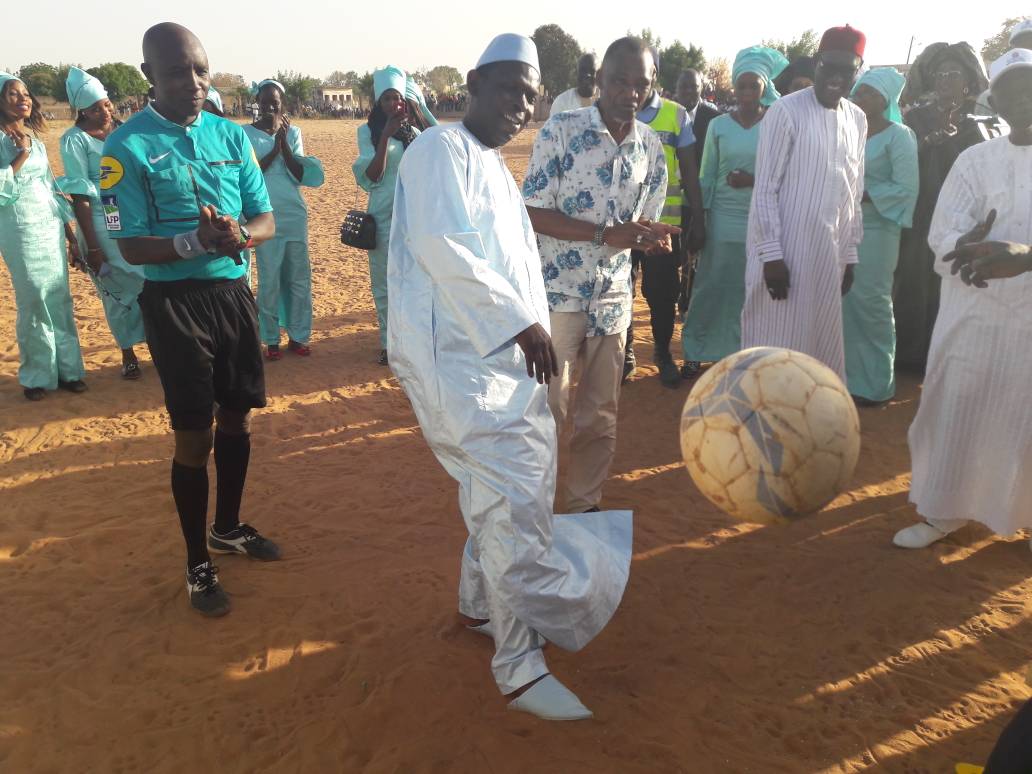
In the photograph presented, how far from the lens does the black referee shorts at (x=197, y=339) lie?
3193 millimetres

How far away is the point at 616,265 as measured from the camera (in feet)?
12.3

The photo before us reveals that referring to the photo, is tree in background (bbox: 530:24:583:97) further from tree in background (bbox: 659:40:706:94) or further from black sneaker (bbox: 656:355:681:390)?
black sneaker (bbox: 656:355:681:390)

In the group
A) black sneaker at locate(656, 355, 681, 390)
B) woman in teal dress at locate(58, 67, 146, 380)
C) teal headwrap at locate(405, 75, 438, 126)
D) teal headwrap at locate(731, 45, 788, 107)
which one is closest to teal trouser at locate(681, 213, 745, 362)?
black sneaker at locate(656, 355, 681, 390)

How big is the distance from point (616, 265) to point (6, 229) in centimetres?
504

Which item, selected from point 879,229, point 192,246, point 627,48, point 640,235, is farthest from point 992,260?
point 192,246

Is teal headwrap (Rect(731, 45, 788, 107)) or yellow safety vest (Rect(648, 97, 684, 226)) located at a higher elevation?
teal headwrap (Rect(731, 45, 788, 107))

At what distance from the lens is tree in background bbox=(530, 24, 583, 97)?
1534 inches

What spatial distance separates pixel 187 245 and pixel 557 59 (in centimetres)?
4005

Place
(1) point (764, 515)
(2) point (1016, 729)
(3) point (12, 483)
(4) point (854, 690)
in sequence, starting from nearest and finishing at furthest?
(2) point (1016, 729), (1) point (764, 515), (4) point (854, 690), (3) point (12, 483)

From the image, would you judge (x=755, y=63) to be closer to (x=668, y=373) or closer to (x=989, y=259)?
(x=668, y=373)

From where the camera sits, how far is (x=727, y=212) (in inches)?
237

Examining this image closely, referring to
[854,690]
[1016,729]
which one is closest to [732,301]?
[854,690]

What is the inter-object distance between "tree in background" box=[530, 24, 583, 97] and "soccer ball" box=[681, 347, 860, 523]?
39016 mm

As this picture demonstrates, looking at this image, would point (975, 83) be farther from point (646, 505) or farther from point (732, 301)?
point (646, 505)
